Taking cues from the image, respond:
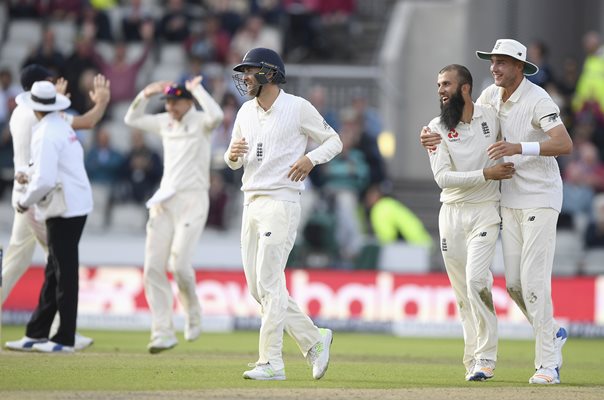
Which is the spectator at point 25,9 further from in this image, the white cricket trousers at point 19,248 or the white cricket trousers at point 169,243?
the white cricket trousers at point 19,248

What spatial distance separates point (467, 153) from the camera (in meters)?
11.6

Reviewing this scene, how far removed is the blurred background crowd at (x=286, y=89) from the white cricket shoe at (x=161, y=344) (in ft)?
20.2

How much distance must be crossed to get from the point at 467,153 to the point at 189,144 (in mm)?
4222

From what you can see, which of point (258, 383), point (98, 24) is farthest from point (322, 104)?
point (258, 383)

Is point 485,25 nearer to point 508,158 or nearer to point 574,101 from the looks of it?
point 574,101

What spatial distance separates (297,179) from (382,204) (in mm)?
10237

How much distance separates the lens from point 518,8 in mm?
24859

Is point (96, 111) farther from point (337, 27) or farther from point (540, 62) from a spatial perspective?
point (337, 27)

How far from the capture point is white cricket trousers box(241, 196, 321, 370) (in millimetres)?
11227

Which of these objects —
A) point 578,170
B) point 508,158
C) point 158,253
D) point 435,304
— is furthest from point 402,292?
point 508,158

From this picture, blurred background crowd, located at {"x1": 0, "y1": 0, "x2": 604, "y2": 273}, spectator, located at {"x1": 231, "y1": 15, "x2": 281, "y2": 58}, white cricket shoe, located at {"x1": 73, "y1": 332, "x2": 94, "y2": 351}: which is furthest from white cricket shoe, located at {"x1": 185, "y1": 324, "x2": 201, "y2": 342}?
spectator, located at {"x1": 231, "y1": 15, "x2": 281, "y2": 58}

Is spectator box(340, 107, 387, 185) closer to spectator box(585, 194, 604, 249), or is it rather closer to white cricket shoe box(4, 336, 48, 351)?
→ spectator box(585, 194, 604, 249)

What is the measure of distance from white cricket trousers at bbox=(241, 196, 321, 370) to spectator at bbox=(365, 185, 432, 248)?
987cm

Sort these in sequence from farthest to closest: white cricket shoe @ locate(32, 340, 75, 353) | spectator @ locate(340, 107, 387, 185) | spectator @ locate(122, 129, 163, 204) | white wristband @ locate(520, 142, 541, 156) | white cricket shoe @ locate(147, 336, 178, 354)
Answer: spectator @ locate(340, 107, 387, 185), spectator @ locate(122, 129, 163, 204), white cricket shoe @ locate(147, 336, 178, 354), white cricket shoe @ locate(32, 340, 75, 353), white wristband @ locate(520, 142, 541, 156)
